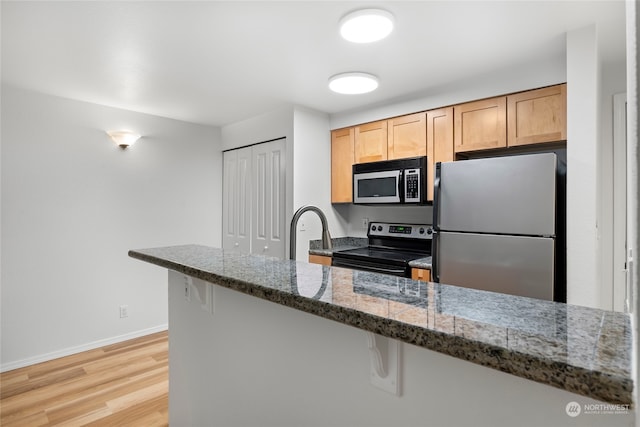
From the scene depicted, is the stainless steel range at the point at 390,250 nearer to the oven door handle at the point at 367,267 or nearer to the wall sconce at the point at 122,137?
the oven door handle at the point at 367,267

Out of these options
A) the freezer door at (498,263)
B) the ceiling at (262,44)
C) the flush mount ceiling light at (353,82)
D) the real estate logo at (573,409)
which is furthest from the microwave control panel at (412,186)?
the real estate logo at (573,409)

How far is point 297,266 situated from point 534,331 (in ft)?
2.43

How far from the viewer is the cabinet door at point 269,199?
3.64 m

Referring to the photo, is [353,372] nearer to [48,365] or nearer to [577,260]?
[577,260]

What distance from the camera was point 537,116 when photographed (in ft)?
7.93

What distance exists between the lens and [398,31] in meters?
1.97

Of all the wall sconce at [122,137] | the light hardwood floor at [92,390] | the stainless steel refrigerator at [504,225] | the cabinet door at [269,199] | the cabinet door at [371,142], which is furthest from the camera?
the cabinet door at [269,199]

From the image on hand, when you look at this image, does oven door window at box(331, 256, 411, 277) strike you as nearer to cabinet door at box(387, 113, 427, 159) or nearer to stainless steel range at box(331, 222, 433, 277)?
stainless steel range at box(331, 222, 433, 277)

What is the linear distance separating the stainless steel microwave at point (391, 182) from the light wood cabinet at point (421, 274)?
0.59 metres

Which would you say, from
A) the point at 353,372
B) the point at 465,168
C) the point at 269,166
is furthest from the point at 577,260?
the point at 269,166

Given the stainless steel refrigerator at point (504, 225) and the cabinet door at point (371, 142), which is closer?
the stainless steel refrigerator at point (504, 225)

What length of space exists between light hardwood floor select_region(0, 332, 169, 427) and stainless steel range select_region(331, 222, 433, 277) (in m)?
1.75

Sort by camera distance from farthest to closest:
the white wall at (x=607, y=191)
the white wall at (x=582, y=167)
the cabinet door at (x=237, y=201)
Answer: the cabinet door at (x=237, y=201), the white wall at (x=607, y=191), the white wall at (x=582, y=167)

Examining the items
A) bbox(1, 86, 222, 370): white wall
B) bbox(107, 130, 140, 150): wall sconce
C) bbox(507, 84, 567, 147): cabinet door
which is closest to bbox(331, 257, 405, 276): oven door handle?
bbox(507, 84, 567, 147): cabinet door
